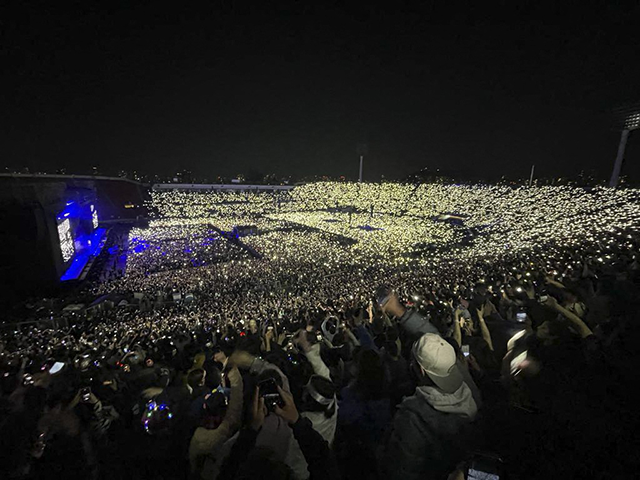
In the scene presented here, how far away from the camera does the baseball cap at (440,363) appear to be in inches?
65.2

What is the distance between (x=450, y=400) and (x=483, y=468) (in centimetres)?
52

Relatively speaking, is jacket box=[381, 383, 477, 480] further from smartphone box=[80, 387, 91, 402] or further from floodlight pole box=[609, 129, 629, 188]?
floodlight pole box=[609, 129, 629, 188]

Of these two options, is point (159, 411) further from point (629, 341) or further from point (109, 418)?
point (629, 341)

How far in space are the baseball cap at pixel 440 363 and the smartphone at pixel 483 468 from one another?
1.34ft

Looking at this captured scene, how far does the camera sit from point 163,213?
133ft

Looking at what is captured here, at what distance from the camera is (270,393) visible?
6.49 ft

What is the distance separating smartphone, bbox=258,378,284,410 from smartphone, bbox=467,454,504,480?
41.2 inches

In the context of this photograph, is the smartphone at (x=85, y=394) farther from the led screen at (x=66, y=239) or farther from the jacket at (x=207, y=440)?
the led screen at (x=66, y=239)

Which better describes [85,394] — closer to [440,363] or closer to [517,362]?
[440,363]

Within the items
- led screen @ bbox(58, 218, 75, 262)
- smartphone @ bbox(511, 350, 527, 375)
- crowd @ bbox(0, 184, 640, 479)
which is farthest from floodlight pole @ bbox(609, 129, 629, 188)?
led screen @ bbox(58, 218, 75, 262)

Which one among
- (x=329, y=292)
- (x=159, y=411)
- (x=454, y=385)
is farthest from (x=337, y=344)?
(x=329, y=292)

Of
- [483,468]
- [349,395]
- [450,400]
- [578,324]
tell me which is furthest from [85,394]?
[578,324]

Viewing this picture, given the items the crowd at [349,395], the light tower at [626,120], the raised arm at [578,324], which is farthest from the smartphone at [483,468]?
the light tower at [626,120]

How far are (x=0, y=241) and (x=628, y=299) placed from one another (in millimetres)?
21029
